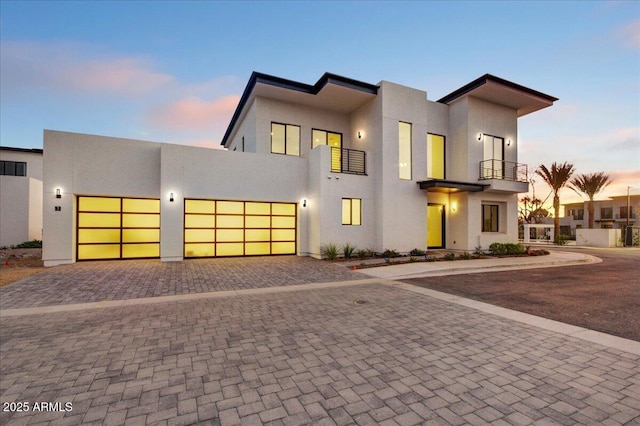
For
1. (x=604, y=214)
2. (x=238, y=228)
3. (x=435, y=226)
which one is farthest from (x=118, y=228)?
(x=604, y=214)

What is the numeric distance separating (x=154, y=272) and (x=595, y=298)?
1370 cm

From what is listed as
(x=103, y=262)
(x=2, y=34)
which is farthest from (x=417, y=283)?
(x=2, y=34)

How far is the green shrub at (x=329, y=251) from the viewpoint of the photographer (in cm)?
1414

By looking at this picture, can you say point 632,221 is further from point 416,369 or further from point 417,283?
point 416,369

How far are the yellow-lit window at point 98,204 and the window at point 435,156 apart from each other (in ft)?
57.2

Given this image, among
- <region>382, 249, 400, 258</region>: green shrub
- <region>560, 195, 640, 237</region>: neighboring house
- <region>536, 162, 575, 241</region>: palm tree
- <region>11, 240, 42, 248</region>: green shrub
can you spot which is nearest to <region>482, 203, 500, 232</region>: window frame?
<region>382, 249, 400, 258</region>: green shrub

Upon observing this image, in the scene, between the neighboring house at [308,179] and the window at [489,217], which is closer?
the neighboring house at [308,179]

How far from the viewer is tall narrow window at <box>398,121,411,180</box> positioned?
16078 millimetres

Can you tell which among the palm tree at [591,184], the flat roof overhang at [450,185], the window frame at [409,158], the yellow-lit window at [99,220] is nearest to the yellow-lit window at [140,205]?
the yellow-lit window at [99,220]

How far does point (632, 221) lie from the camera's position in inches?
1847

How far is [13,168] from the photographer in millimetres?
22062

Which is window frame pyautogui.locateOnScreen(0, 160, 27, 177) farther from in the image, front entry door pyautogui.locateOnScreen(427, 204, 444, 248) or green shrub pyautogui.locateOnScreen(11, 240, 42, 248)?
front entry door pyautogui.locateOnScreen(427, 204, 444, 248)

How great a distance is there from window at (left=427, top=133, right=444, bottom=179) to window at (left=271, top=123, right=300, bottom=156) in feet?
27.2

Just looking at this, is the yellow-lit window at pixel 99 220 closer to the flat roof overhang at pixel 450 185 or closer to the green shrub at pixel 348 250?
the green shrub at pixel 348 250
